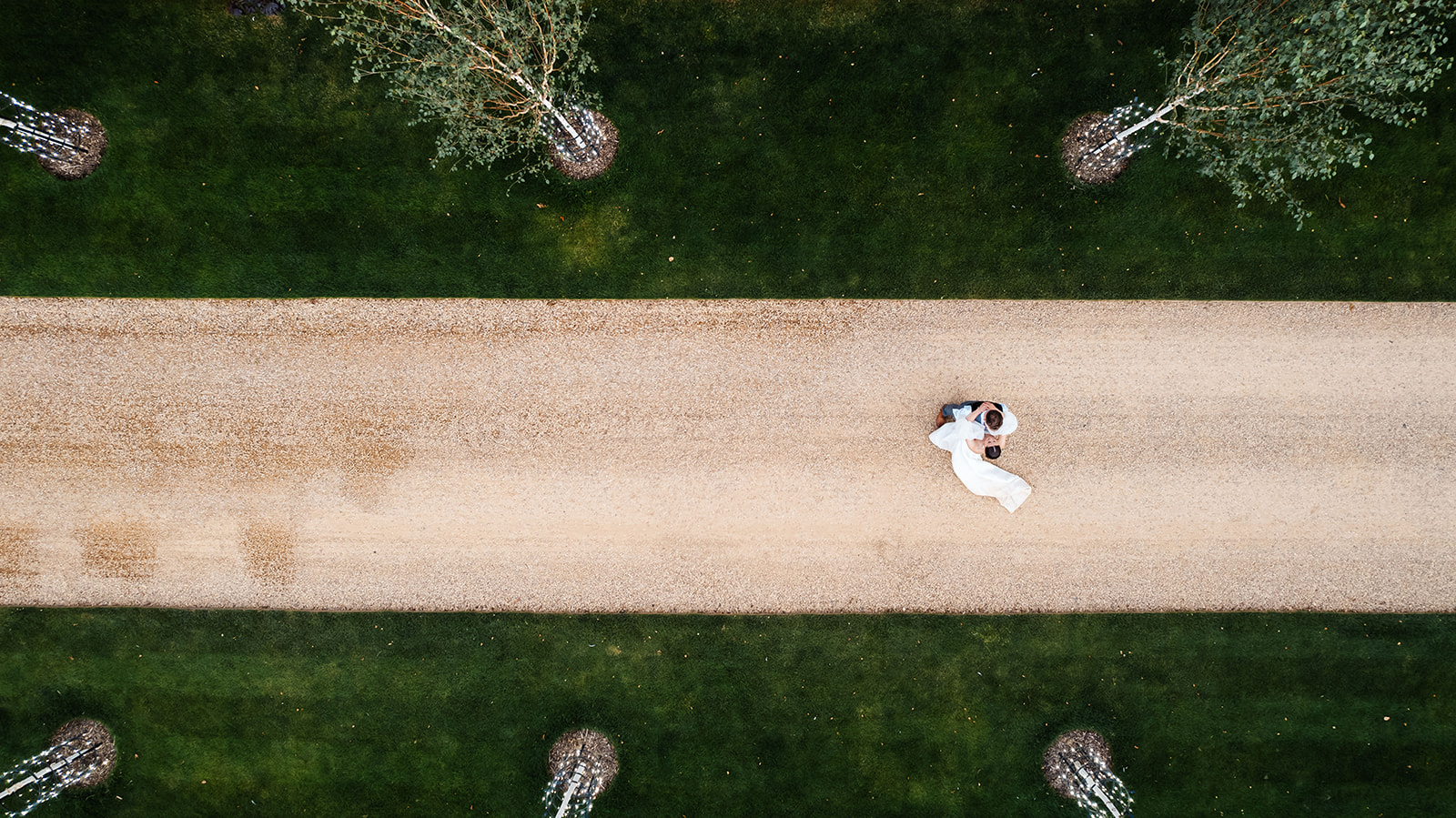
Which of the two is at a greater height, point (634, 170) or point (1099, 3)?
point (1099, 3)

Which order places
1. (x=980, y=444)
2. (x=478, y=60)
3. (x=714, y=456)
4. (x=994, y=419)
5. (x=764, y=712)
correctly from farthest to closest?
(x=714, y=456)
(x=764, y=712)
(x=980, y=444)
(x=994, y=419)
(x=478, y=60)

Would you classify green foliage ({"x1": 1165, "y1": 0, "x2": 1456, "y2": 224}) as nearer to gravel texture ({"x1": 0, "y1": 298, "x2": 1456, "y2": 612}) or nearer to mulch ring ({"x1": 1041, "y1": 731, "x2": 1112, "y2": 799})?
gravel texture ({"x1": 0, "y1": 298, "x2": 1456, "y2": 612})

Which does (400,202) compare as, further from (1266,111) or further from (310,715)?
(1266,111)

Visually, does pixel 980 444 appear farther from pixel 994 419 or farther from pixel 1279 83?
pixel 1279 83

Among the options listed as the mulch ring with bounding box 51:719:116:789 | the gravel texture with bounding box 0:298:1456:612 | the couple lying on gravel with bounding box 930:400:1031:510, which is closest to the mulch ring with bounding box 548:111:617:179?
the gravel texture with bounding box 0:298:1456:612

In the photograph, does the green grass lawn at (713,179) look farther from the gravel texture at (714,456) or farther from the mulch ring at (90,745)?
the mulch ring at (90,745)

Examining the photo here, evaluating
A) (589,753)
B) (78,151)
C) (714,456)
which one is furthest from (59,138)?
(589,753)

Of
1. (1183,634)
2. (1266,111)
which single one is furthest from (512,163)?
(1183,634)
